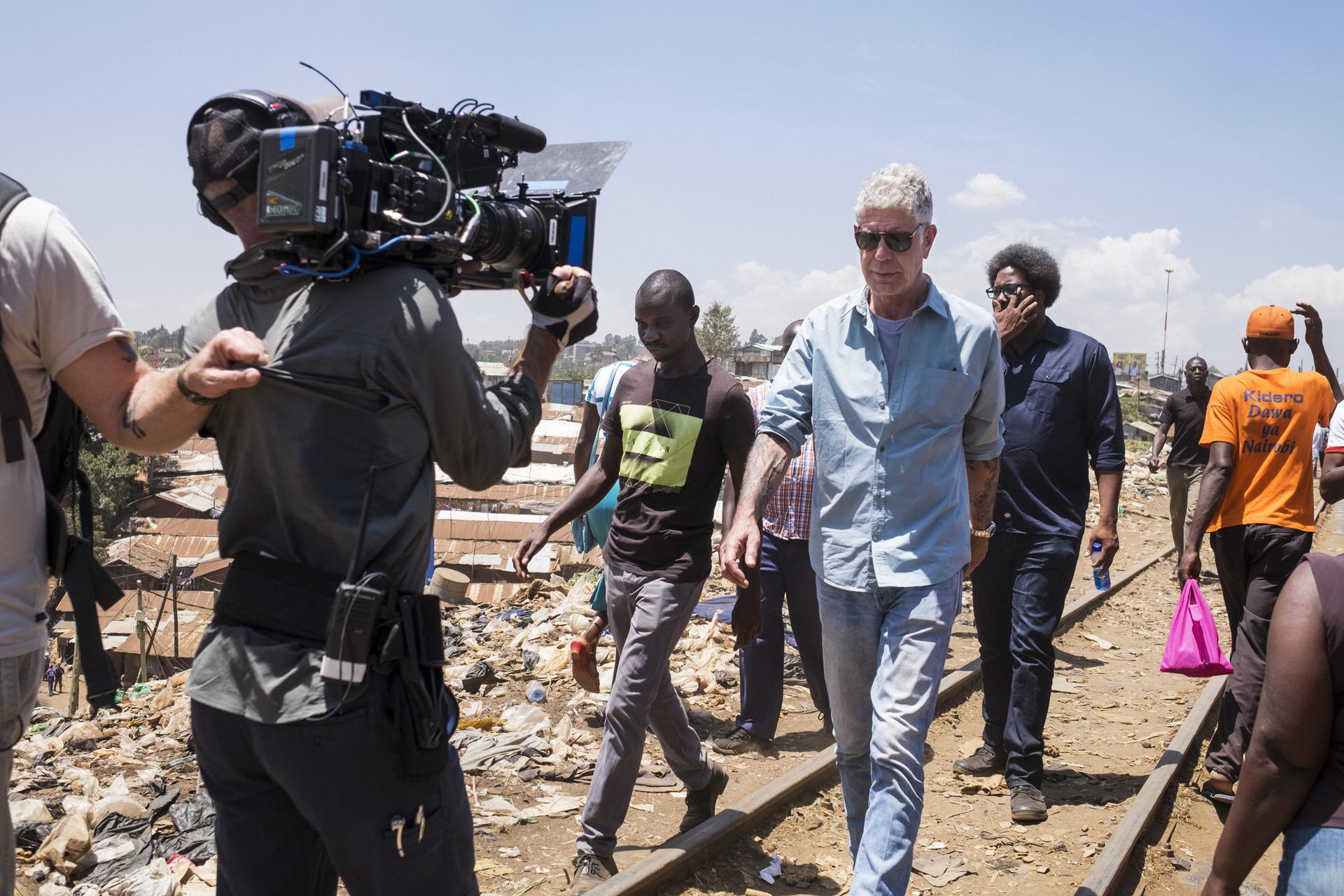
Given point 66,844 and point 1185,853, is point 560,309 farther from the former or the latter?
point 1185,853

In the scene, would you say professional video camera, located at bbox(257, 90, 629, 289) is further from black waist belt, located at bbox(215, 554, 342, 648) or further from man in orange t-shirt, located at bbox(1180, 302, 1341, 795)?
man in orange t-shirt, located at bbox(1180, 302, 1341, 795)

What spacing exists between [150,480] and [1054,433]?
85.3 feet

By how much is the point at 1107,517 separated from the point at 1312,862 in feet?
11.4

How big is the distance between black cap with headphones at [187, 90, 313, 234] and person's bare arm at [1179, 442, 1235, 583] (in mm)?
5189

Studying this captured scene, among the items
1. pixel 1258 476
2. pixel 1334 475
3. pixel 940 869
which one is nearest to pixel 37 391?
pixel 940 869

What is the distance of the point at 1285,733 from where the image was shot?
235 cm

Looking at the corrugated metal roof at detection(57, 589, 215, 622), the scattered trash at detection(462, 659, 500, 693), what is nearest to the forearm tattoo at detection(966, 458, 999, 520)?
the scattered trash at detection(462, 659, 500, 693)

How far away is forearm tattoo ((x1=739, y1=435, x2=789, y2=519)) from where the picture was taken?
3842 mm

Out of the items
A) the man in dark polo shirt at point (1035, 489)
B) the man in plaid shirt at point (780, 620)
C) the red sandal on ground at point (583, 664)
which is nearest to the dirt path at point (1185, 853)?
the man in dark polo shirt at point (1035, 489)

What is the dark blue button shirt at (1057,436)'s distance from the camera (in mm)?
5516

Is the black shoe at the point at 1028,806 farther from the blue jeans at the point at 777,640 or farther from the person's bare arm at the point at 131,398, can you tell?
the person's bare arm at the point at 131,398

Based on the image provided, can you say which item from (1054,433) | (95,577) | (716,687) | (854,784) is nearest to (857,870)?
(854,784)

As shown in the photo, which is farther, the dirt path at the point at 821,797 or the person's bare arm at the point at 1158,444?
the person's bare arm at the point at 1158,444

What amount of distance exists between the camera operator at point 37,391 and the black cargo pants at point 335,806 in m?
0.42
